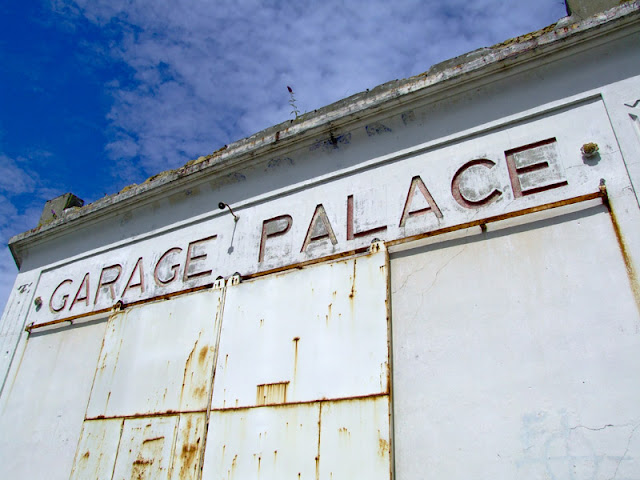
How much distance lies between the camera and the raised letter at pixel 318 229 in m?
5.30

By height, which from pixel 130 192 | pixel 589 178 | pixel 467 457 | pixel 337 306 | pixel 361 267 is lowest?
pixel 467 457

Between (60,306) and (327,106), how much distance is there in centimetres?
439

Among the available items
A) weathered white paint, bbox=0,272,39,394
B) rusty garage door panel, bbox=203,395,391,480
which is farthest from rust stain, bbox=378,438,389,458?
weathered white paint, bbox=0,272,39,394

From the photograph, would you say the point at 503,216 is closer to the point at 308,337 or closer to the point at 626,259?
the point at 626,259

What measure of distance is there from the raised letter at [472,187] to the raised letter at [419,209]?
0.68 feet

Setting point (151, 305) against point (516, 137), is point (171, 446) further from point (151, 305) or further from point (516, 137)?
point (516, 137)

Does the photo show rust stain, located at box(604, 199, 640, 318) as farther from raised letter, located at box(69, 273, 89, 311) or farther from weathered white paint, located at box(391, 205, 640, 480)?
raised letter, located at box(69, 273, 89, 311)

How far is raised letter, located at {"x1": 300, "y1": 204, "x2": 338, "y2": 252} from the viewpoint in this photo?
5.30 metres

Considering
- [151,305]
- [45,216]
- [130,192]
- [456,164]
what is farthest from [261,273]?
[45,216]

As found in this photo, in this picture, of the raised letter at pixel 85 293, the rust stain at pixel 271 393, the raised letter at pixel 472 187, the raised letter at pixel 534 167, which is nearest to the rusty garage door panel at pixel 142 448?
the rust stain at pixel 271 393

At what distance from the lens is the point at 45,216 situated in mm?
8492

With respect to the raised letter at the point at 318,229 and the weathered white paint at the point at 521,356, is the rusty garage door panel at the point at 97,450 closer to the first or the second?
the raised letter at the point at 318,229

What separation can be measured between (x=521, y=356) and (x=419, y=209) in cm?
162

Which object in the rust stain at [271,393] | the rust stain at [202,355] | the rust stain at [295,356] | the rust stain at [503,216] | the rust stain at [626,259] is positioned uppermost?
the rust stain at [503,216]
